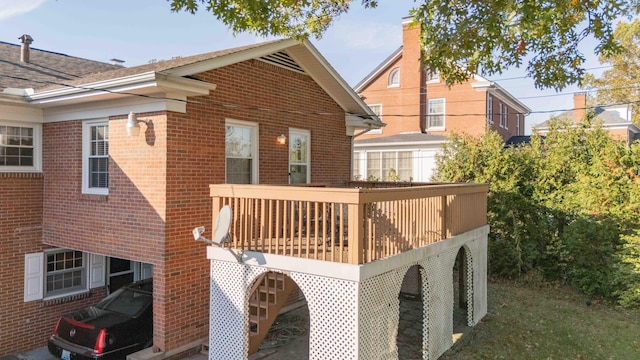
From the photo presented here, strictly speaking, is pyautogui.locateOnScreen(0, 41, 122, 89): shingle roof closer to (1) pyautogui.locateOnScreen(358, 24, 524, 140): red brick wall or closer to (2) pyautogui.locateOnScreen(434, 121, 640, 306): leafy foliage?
(2) pyautogui.locateOnScreen(434, 121, 640, 306): leafy foliage

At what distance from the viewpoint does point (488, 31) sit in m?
6.20

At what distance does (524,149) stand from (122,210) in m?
11.7

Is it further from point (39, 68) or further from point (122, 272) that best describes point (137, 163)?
point (39, 68)

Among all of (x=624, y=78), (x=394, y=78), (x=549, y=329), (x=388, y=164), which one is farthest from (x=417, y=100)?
(x=624, y=78)

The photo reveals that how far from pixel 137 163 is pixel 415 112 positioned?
61.8ft

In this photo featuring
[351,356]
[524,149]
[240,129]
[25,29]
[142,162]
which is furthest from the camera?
[524,149]

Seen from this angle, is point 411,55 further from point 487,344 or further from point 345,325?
point 345,325

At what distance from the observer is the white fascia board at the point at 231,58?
730 centimetres

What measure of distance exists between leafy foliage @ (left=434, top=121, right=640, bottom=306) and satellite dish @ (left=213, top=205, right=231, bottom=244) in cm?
956

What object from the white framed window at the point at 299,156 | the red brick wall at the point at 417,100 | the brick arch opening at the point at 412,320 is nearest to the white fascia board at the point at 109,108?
the white framed window at the point at 299,156

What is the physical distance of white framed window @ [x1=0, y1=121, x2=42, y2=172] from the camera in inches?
343

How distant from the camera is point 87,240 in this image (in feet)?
27.9

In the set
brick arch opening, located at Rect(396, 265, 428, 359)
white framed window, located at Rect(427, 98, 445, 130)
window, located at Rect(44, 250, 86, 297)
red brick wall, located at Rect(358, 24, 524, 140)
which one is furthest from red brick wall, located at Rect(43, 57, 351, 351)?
white framed window, located at Rect(427, 98, 445, 130)

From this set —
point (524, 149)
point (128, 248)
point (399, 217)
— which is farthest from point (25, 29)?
point (524, 149)
